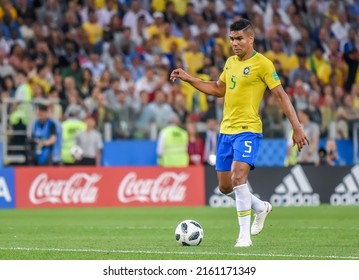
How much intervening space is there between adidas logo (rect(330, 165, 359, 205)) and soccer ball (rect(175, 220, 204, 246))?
443 inches

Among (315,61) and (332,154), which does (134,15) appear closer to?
(315,61)

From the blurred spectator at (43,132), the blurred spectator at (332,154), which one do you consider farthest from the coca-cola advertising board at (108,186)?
the blurred spectator at (332,154)

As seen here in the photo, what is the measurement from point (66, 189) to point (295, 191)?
4.88m

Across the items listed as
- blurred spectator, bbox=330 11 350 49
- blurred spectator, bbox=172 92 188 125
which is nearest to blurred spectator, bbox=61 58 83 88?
blurred spectator, bbox=172 92 188 125

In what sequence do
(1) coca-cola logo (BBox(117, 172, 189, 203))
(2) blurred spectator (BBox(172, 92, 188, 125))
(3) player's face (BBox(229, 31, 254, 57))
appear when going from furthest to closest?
1. (2) blurred spectator (BBox(172, 92, 188, 125))
2. (1) coca-cola logo (BBox(117, 172, 189, 203))
3. (3) player's face (BBox(229, 31, 254, 57))

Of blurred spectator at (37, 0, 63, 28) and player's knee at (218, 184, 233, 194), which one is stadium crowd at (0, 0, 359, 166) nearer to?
blurred spectator at (37, 0, 63, 28)

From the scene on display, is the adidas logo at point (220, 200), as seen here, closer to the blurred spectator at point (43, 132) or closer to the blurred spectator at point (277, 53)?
the blurred spectator at point (43, 132)

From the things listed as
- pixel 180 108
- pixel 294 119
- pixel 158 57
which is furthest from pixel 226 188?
pixel 158 57

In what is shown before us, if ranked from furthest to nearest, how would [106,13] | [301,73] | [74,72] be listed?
[106,13], [301,73], [74,72]

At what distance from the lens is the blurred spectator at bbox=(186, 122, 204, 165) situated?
24.4 meters

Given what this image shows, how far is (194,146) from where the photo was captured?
24.5 metres

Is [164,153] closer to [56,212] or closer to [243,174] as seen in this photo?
[56,212]

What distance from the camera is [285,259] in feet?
37.4

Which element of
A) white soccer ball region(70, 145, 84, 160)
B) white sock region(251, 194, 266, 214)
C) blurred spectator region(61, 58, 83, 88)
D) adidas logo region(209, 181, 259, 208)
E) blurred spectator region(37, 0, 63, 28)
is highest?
blurred spectator region(37, 0, 63, 28)
